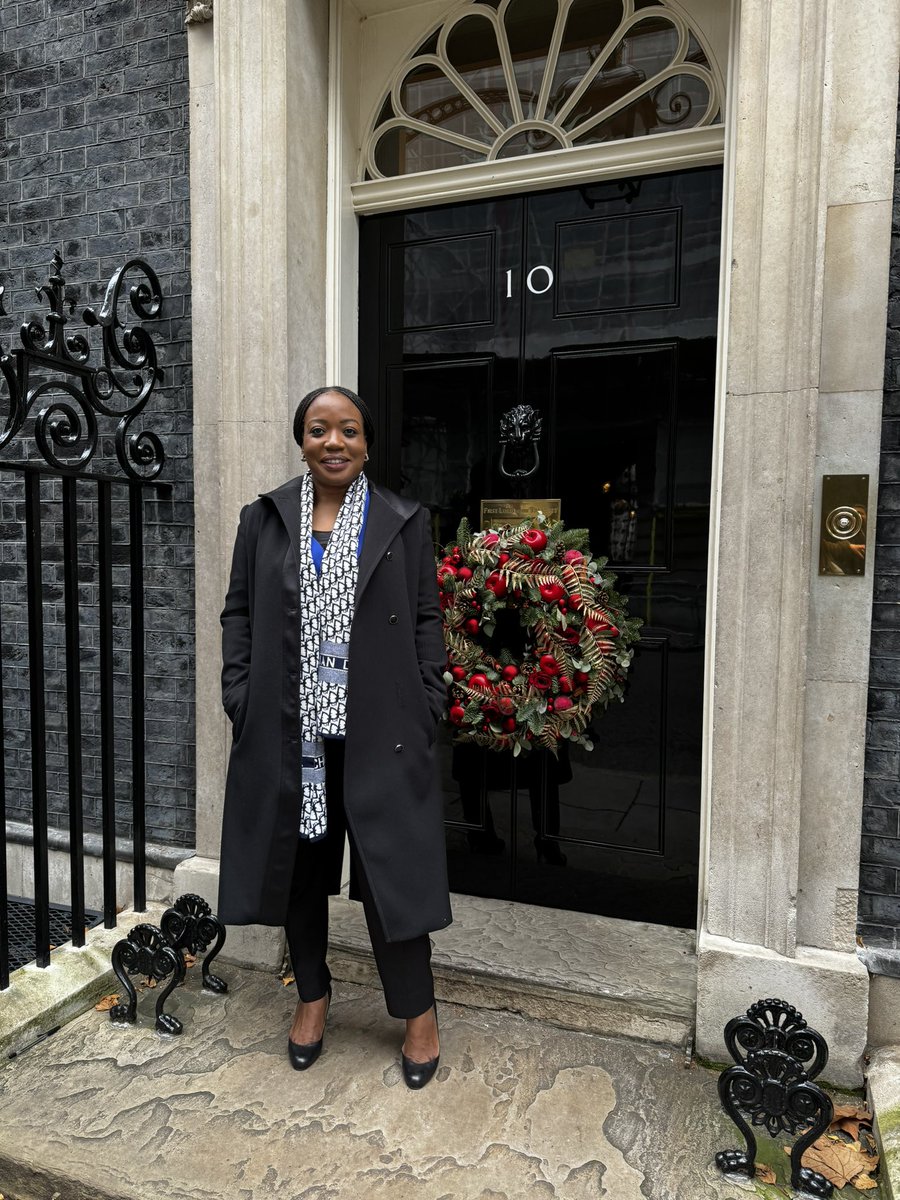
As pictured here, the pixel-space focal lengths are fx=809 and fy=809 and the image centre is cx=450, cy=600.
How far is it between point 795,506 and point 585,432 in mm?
1024

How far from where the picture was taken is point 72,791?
3166 millimetres

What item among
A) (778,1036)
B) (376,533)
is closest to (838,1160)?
(778,1036)

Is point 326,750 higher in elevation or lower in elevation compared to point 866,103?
lower

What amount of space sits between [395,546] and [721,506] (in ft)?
3.63

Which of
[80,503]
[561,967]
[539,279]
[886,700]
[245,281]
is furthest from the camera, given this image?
[80,503]

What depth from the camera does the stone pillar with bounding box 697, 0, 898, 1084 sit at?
253cm

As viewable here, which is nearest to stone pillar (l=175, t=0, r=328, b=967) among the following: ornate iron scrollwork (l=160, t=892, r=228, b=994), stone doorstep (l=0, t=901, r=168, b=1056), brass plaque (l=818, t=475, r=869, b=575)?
ornate iron scrollwork (l=160, t=892, r=228, b=994)

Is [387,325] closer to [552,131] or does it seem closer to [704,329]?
[552,131]

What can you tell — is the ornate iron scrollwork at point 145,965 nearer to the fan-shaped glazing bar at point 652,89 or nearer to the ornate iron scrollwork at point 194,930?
the ornate iron scrollwork at point 194,930

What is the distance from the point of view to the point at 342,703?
246 cm

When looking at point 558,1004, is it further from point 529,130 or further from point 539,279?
point 529,130

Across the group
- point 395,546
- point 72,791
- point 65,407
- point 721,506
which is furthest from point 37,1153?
point 721,506

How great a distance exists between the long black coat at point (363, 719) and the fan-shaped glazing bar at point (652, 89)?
1.86 meters

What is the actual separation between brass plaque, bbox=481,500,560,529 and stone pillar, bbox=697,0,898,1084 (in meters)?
0.80
